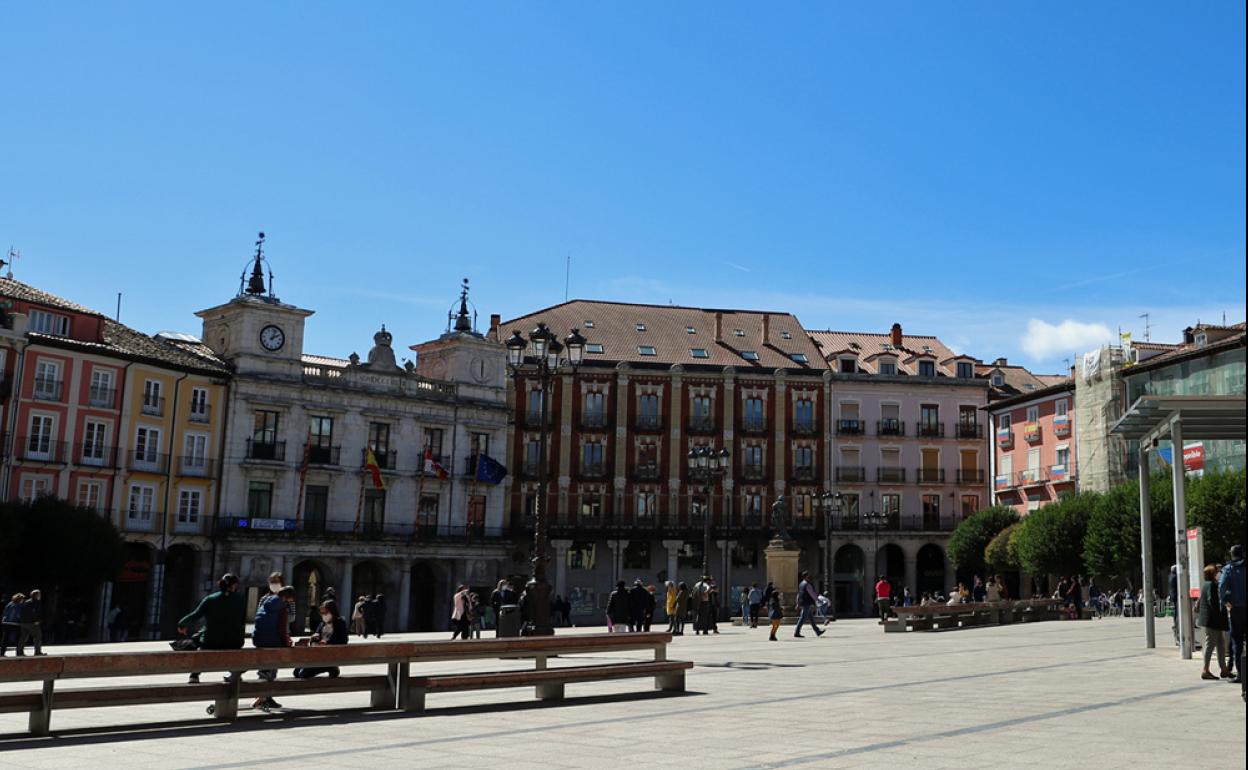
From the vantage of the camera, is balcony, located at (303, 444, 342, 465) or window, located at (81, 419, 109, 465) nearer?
window, located at (81, 419, 109, 465)

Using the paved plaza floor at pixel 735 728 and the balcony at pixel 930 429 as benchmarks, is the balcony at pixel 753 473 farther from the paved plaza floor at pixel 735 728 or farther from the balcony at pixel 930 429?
the paved plaza floor at pixel 735 728

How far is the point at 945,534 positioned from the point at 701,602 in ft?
134

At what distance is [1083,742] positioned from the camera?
10773mm

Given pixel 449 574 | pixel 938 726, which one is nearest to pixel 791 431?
pixel 449 574

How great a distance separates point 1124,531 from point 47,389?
4247 cm

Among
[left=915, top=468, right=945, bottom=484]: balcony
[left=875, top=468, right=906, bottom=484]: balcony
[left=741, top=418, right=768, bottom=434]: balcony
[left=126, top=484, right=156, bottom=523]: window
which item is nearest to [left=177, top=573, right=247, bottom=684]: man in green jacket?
[left=126, top=484, right=156, bottom=523]: window

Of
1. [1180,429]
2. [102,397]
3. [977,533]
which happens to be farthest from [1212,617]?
[977,533]

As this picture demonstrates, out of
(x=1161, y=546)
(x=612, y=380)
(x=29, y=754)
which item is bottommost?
(x=29, y=754)

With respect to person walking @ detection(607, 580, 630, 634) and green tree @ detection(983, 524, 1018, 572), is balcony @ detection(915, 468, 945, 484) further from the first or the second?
person walking @ detection(607, 580, 630, 634)

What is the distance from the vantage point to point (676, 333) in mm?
76062

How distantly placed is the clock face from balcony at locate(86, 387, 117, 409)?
7.44m

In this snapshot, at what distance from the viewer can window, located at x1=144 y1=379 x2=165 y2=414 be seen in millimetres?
53781

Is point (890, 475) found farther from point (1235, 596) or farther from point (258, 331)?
point (1235, 596)

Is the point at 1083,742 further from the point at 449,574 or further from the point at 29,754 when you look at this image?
the point at 449,574
